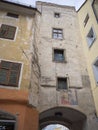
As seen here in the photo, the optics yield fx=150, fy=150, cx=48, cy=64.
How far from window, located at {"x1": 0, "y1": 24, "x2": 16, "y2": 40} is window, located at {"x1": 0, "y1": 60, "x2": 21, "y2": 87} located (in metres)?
2.10

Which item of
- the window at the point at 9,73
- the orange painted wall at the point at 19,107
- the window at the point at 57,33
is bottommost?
the orange painted wall at the point at 19,107

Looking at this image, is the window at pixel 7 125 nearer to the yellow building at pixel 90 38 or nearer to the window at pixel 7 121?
the window at pixel 7 121

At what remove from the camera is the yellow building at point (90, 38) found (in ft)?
31.6

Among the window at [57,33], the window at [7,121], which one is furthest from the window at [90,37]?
the window at [7,121]

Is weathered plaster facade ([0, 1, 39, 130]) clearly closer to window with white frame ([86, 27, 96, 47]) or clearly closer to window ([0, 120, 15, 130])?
window ([0, 120, 15, 130])

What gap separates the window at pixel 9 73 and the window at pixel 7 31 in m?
2.10

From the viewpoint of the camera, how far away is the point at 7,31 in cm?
1014

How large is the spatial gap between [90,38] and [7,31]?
6.06 meters

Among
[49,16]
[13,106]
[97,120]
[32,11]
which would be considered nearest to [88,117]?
[97,120]

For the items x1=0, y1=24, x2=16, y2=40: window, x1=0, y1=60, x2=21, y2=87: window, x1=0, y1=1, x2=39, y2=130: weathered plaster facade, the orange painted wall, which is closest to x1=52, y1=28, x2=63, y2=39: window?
x1=0, y1=1, x2=39, y2=130: weathered plaster facade

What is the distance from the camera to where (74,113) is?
393 inches

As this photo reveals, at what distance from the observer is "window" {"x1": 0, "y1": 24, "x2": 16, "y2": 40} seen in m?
9.77

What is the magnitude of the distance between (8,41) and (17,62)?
68.2 inches

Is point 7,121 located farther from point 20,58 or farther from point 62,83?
point 62,83
